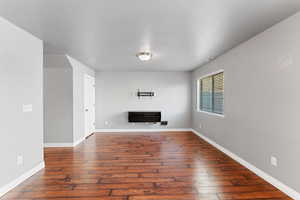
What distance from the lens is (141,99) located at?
7.58 m

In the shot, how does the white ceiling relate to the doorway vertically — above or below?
above

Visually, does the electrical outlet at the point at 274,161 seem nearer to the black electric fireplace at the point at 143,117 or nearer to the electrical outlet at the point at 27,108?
the electrical outlet at the point at 27,108

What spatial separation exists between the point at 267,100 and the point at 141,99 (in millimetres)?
4993

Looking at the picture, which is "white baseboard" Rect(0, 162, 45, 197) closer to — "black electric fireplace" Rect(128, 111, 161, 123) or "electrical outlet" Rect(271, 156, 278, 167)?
"electrical outlet" Rect(271, 156, 278, 167)

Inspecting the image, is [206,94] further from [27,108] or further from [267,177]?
[27,108]

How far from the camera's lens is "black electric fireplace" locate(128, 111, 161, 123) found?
24.3 feet

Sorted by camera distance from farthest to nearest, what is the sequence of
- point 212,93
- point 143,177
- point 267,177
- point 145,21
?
1. point 212,93
2. point 143,177
3. point 267,177
4. point 145,21

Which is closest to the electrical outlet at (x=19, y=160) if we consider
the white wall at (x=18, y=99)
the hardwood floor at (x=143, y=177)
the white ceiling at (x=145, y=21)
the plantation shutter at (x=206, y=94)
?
the white wall at (x=18, y=99)

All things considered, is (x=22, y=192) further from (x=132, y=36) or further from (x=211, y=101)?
(x=211, y=101)

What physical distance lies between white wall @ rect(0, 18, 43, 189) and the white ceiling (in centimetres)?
24

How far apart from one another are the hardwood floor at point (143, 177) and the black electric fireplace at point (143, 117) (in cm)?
252

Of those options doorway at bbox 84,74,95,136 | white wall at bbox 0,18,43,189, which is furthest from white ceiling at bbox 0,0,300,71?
doorway at bbox 84,74,95,136

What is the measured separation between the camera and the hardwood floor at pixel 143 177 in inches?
103

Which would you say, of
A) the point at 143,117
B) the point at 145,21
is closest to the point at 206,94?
the point at 143,117
